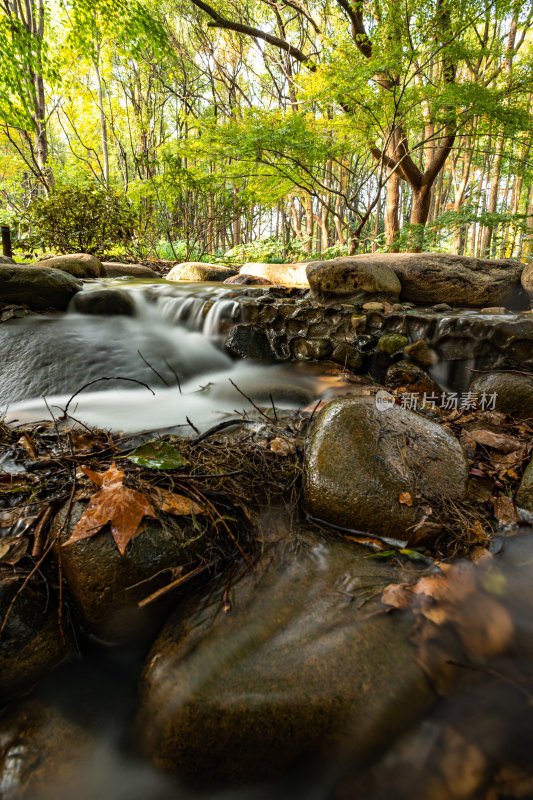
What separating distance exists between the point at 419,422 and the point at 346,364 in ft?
6.08

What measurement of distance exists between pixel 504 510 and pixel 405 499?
71cm

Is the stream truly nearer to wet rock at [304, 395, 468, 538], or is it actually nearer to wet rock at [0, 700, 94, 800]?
wet rock at [0, 700, 94, 800]

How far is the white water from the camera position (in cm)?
298

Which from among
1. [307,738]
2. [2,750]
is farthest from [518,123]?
[2,750]

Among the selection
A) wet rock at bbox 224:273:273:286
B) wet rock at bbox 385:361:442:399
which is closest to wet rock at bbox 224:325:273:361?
wet rock at bbox 385:361:442:399

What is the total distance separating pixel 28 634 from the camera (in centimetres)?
139

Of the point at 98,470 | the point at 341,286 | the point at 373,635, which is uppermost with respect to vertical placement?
the point at 341,286

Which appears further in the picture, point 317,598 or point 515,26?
point 515,26

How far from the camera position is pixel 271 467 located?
220 centimetres

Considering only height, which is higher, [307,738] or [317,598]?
[317,598]

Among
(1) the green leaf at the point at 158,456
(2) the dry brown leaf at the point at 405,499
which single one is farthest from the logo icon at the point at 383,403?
(1) the green leaf at the point at 158,456

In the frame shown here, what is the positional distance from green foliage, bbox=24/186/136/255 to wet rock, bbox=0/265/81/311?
5.19m

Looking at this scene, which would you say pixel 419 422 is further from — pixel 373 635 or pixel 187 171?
pixel 187 171

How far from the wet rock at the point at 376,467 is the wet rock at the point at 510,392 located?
1281 mm
